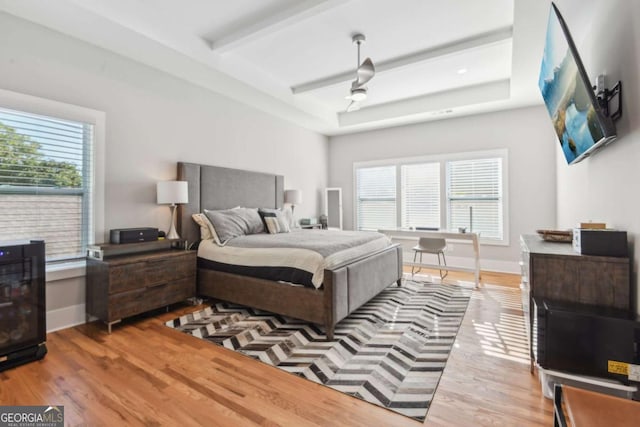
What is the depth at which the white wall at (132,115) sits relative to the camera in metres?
2.70

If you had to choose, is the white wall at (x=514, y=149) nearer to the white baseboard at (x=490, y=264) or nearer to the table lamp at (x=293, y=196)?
the white baseboard at (x=490, y=264)

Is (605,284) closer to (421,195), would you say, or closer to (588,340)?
(588,340)

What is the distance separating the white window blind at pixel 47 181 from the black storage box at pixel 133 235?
294 millimetres

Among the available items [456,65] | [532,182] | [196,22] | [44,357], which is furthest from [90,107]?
[532,182]

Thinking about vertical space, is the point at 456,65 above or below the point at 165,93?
above

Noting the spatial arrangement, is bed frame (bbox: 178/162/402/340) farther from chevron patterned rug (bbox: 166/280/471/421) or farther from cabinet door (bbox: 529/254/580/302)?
cabinet door (bbox: 529/254/580/302)

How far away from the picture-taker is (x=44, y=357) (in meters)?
2.28

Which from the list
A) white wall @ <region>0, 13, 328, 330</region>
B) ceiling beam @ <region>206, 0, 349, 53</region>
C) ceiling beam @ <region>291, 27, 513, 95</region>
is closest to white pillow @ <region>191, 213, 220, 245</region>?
white wall @ <region>0, 13, 328, 330</region>

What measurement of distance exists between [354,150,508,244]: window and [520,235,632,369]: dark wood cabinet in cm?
339

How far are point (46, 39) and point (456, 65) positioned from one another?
14.5ft

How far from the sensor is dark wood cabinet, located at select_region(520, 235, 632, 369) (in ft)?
5.94

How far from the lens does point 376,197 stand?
642 centimetres

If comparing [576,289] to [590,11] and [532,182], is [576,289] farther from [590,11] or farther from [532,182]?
[532,182]

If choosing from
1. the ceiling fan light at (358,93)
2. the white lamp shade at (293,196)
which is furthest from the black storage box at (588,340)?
the white lamp shade at (293,196)
